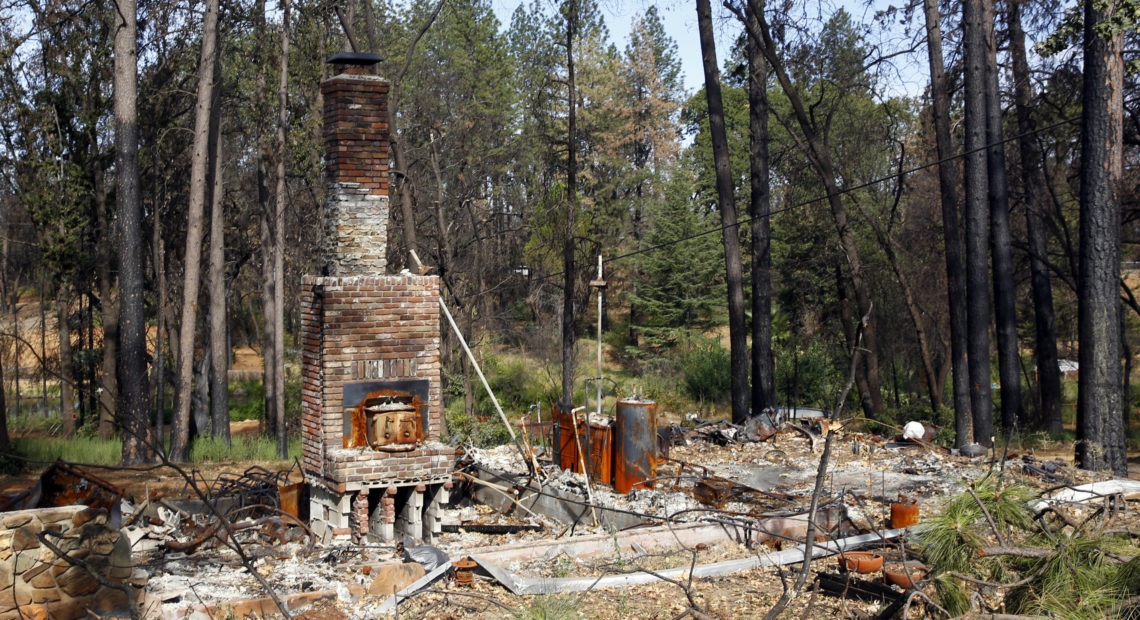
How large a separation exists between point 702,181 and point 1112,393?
29.8 metres

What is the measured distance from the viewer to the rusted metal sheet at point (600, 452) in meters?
12.1

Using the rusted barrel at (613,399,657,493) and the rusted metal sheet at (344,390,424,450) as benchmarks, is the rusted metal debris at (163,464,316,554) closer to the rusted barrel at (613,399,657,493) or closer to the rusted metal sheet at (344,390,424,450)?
the rusted metal sheet at (344,390,424,450)

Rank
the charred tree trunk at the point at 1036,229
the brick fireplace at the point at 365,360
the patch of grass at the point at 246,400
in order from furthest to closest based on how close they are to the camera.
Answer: the patch of grass at the point at 246,400
the charred tree trunk at the point at 1036,229
the brick fireplace at the point at 365,360

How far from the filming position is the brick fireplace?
1026 centimetres

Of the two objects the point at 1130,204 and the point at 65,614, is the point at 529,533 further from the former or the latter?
the point at 1130,204

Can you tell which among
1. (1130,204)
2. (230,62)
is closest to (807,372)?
(1130,204)

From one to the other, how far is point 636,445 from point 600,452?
0.53 meters

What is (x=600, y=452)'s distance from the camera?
12.1m

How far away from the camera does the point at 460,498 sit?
1284 cm

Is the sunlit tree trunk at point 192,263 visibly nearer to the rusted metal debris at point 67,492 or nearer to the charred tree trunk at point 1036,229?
the rusted metal debris at point 67,492

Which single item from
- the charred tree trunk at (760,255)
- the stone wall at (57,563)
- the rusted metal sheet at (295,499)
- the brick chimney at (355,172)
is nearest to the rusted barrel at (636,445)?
the brick chimney at (355,172)

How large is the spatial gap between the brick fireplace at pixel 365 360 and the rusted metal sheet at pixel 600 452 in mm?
2228

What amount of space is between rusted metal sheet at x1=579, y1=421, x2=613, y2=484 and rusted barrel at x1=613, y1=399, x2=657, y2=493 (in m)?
0.20

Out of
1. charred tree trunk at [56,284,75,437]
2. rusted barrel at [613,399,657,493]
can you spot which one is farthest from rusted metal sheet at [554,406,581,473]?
charred tree trunk at [56,284,75,437]
